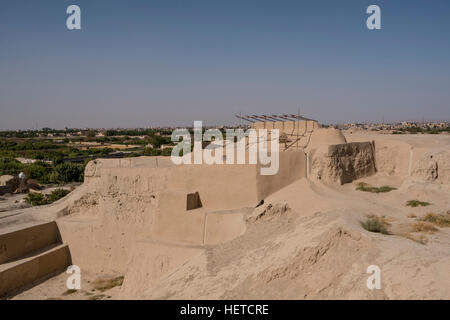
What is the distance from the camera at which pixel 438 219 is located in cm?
686

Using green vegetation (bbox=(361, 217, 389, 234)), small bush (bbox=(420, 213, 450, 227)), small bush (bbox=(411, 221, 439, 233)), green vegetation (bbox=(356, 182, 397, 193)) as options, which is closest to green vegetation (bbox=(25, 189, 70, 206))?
green vegetation (bbox=(356, 182, 397, 193))

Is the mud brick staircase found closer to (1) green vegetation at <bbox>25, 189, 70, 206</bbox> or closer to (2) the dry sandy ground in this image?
(2) the dry sandy ground

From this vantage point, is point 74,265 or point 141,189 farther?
point 74,265

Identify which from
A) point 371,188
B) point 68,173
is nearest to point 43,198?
point 68,173

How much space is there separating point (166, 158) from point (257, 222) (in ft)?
21.2

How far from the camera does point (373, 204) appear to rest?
8352 millimetres

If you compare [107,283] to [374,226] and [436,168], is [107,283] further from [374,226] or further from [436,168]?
[436,168]

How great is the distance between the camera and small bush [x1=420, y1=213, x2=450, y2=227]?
670 centimetres

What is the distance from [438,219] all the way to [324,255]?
→ 3064 mm

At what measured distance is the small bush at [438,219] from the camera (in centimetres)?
670
